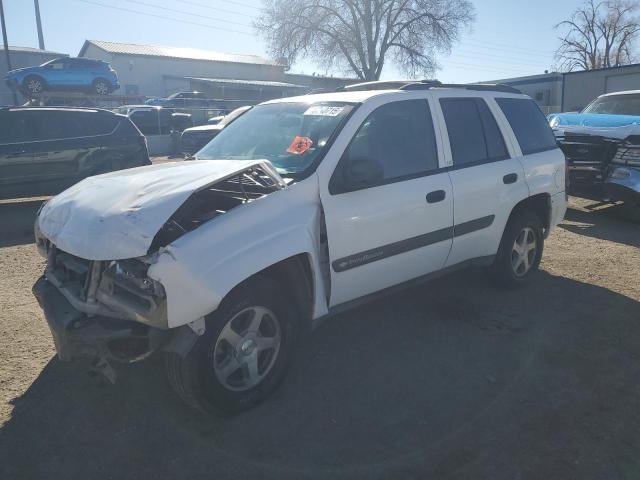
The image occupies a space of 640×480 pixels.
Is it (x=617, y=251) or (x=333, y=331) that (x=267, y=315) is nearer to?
(x=333, y=331)

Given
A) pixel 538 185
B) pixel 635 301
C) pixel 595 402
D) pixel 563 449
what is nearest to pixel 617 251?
pixel 635 301

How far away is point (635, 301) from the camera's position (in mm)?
4793

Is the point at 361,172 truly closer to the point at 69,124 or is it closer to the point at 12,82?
the point at 69,124

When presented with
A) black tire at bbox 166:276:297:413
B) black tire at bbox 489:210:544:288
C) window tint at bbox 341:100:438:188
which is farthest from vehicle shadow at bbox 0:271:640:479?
window tint at bbox 341:100:438:188

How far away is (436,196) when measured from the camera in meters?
3.95

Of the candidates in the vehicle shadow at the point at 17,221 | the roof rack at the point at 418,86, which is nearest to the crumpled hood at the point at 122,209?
the roof rack at the point at 418,86

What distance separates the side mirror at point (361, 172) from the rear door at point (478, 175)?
101 cm

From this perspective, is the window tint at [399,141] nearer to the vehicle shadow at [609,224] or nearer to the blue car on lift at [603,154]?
the blue car on lift at [603,154]

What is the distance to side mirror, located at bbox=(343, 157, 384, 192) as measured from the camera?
3328mm

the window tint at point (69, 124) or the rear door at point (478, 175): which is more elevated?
the window tint at point (69, 124)

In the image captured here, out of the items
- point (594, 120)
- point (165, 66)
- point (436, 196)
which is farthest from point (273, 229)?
point (165, 66)

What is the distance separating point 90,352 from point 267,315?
3.26 ft

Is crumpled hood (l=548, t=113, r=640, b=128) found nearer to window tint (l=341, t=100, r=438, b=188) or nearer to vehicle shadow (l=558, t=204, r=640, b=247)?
vehicle shadow (l=558, t=204, r=640, b=247)

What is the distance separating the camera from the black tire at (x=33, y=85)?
22.6 m
